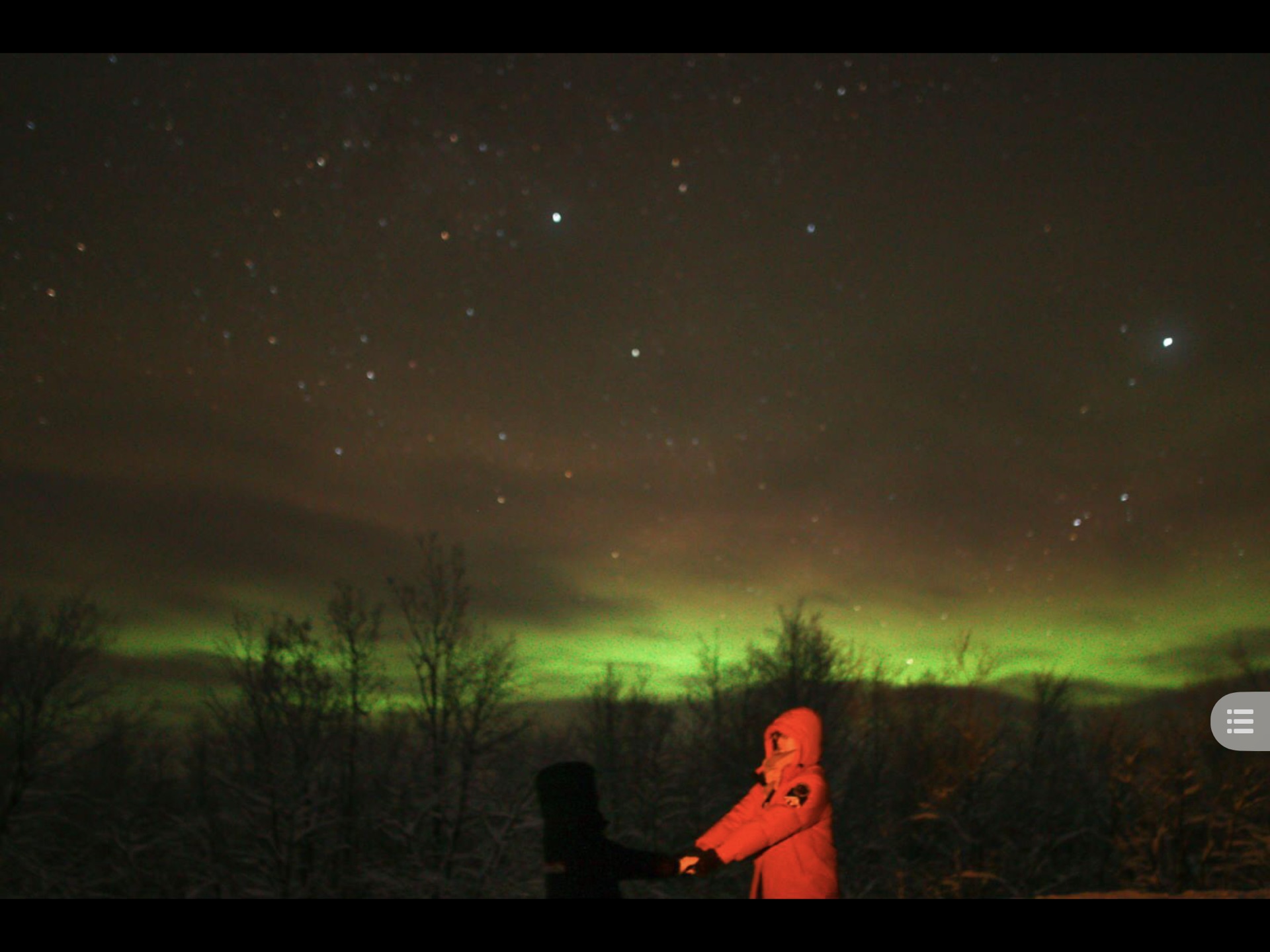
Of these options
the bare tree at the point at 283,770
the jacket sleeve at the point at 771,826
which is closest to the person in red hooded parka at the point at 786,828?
the jacket sleeve at the point at 771,826

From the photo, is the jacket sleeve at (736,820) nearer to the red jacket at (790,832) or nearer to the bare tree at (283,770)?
the red jacket at (790,832)

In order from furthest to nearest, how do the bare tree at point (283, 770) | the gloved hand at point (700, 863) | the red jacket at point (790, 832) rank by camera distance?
the bare tree at point (283, 770)
the red jacket at point (790, 832)
the gloved hand at point (700, 863)

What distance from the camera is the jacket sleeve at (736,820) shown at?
4348mm

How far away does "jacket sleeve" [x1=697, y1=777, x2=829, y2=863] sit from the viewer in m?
4.28

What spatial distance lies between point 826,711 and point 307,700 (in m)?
20.1

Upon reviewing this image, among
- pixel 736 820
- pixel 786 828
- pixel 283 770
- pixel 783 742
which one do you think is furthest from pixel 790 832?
pixel 283 770

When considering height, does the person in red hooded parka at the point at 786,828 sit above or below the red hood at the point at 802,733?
below

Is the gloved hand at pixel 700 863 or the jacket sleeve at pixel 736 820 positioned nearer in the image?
the gloved hand at pixel 700 863

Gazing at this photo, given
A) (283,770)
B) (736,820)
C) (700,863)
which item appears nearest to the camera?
(700,863)

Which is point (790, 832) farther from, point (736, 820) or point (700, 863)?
point (700, 863)

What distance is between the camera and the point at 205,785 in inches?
1325

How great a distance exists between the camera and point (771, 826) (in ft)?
14.0

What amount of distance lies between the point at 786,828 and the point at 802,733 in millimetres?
469
